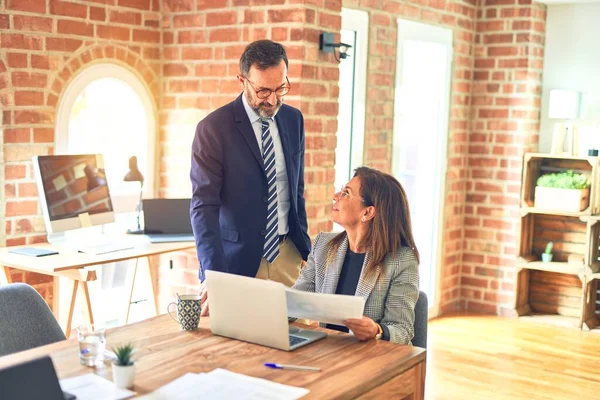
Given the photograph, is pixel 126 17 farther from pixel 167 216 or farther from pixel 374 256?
pixel 374 256

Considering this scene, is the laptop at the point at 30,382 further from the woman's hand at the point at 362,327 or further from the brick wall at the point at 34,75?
the brick wall at the point at 34,75

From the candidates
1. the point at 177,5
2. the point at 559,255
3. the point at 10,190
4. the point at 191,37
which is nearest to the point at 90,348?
the point at 10,190

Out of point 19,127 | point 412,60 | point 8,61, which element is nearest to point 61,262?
point 19,127

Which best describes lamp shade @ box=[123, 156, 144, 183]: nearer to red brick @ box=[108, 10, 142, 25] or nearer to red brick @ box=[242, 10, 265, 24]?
red brick @ box=[108, 10, 142, 25]

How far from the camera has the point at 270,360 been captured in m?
2.23

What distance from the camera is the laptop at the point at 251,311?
7.40 ft

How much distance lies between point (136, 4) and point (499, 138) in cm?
296

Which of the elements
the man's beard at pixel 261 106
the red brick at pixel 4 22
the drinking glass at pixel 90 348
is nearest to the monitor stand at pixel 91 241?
the red brick at pixel 4 22

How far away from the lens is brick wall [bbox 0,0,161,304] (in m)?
3.81

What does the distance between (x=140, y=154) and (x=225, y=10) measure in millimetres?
948

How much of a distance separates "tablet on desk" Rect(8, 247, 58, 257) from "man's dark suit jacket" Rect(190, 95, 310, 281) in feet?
2.93

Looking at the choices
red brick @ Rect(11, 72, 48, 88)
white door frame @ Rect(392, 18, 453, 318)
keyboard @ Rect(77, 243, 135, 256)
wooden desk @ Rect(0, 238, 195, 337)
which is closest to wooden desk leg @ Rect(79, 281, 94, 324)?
wooden desk @ Rect(0, 238, 195, 337)

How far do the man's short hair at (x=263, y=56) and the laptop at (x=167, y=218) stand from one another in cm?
140

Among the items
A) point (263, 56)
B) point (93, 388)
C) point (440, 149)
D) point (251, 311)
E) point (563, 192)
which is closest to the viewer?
point (93, 388)
